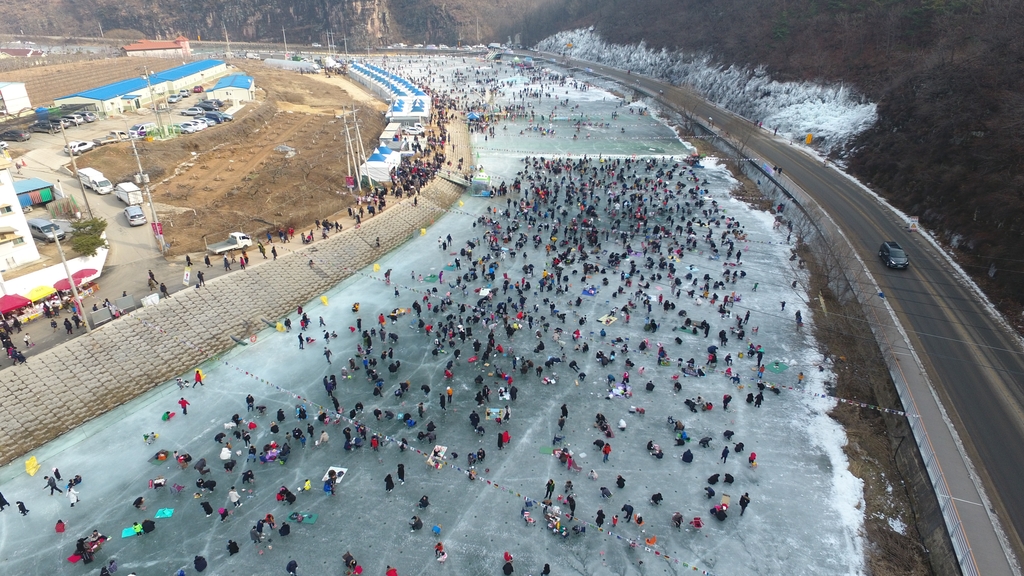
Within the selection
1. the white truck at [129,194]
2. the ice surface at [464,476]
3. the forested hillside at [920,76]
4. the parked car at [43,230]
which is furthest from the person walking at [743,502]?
the white truck at [129,194]

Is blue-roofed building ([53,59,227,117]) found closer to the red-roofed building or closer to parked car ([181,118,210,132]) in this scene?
parked car ([181,118,210,132])

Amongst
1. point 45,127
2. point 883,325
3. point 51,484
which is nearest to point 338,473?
point 51,484

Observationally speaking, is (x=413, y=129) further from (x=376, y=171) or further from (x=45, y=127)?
(x=45, y=127)

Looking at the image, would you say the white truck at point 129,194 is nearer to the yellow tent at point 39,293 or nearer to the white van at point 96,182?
the white van at point 96,182

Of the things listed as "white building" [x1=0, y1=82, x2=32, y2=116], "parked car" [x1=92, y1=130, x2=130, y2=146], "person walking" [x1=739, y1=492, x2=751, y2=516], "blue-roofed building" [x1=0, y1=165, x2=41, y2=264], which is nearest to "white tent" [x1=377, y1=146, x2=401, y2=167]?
"parked car" [x1=92, y1=130, x2=130, y2=146]

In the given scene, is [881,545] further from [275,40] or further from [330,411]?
[275,40]

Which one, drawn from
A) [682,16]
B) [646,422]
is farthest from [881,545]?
[682,16]
